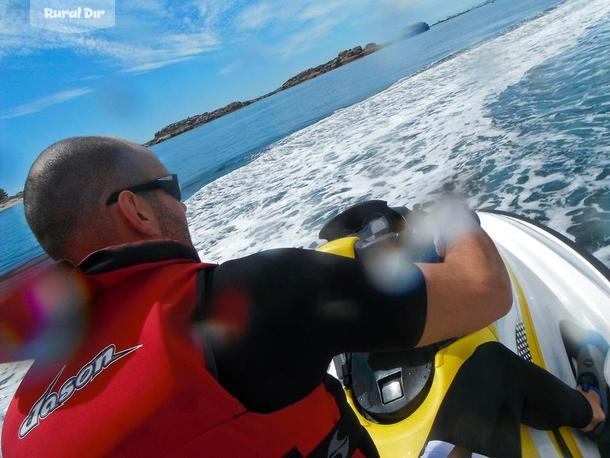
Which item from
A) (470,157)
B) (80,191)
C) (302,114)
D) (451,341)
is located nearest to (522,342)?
(451,341)

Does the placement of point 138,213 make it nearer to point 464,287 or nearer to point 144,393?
point 144,393

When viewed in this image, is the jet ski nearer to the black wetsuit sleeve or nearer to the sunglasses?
the black wetsuit sleeve

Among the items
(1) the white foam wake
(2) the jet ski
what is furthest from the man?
(1) the white foam wake

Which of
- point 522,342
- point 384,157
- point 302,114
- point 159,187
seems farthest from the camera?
point 302,114

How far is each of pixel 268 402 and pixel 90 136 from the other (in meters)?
1.04

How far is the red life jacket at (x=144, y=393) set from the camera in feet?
2.48

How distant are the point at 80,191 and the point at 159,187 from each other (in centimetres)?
22

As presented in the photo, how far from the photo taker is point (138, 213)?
119cm

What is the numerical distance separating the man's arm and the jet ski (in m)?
0.27

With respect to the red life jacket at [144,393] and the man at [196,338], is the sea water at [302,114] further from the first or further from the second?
the red life jacket at [144,393]

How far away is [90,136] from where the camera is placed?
137 cm

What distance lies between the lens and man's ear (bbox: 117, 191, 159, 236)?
1.15 meters

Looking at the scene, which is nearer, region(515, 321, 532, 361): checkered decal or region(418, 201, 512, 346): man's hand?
region(418, 201, 512, 346): man's hand

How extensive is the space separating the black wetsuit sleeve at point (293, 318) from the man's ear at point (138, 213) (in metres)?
0.37
